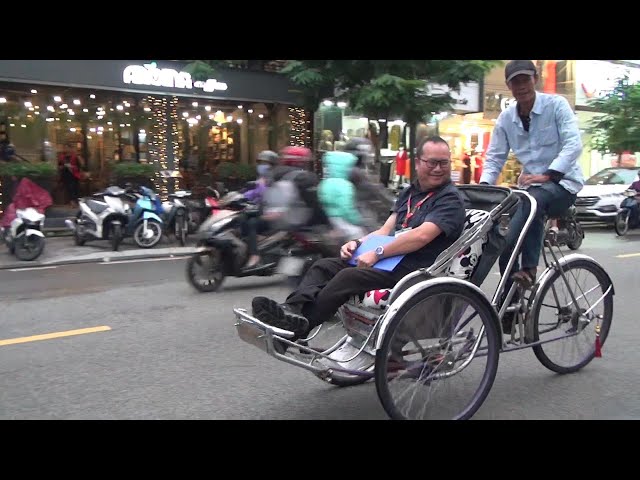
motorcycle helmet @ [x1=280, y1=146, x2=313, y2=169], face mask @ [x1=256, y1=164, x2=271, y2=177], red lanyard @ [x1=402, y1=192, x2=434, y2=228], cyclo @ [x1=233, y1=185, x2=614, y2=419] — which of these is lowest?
cyclo @ [x1=233, y1=185, x2=614, y2=419]

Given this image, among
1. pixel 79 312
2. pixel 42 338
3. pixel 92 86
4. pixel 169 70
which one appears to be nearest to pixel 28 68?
pixel 92 86

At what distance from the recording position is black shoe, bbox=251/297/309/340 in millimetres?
3375

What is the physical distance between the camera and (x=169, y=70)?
50.6ft

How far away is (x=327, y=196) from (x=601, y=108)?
16.5 meters

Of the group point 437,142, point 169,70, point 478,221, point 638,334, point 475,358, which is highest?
point 169,70

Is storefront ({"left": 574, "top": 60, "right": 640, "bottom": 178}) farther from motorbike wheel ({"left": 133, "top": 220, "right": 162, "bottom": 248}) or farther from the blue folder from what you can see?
the blue folder

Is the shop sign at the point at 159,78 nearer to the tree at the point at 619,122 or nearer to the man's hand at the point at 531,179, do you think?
the tree at the point at 619,122

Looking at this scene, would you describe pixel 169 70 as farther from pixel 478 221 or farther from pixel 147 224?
pixel 478 221

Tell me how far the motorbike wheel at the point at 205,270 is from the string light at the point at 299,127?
11.2m

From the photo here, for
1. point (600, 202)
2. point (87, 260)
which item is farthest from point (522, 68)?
point (600, 202)

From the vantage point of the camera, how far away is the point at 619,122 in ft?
59.5

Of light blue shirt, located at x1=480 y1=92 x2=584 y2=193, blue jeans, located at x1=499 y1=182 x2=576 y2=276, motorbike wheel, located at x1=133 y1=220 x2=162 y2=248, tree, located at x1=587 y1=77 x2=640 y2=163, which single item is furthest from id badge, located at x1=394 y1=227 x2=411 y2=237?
tree, located at x1=587 y1=77 x2=640 y2=163

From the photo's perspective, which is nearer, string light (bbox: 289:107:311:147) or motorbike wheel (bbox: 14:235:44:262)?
motorbike wheel (bbox: 14:235:44:262)

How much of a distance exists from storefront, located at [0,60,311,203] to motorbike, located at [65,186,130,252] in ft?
13.2
